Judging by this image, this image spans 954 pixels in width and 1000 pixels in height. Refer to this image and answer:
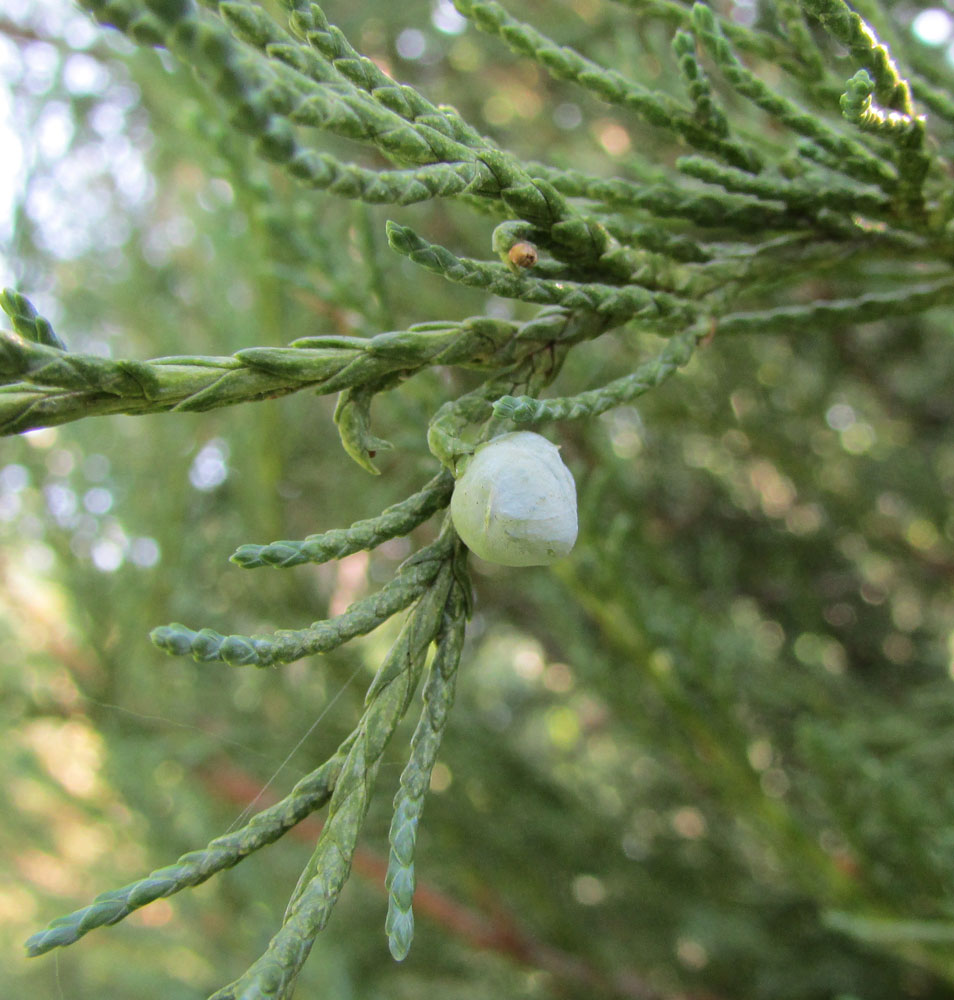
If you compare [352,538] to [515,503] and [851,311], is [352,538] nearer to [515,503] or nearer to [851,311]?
[515,503]

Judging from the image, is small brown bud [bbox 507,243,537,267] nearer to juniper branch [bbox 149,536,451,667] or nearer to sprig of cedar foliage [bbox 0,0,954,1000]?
sprig of cedar foliage [bbox 0,0,954,1000]

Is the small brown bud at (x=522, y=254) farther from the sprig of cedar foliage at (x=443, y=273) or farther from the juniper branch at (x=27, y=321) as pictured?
the juniper branch at (x=27, y=321)

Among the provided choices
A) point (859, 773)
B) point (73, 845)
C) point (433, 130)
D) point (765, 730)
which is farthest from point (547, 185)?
point (73, 845)

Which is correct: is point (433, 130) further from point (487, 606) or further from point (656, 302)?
point (487, 606)

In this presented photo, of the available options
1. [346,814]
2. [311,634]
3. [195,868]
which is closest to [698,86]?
[311,634]

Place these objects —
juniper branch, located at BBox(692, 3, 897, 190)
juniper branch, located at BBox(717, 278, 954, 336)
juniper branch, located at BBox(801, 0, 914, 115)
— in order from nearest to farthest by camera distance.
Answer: juniper branch, located at BBox(801, 0, 914, 115) < juniper branch, located at BBox(692, 3, 897, 190) < juniper branch, located at BBox(717, 278, 954, 336)

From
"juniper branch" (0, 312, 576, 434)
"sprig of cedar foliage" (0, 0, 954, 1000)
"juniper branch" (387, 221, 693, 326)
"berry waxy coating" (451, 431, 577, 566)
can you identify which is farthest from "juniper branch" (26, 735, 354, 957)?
"juniper branch" (387, 221, 693, 326)

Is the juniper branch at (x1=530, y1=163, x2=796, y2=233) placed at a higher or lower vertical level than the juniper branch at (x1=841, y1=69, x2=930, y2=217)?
lower
